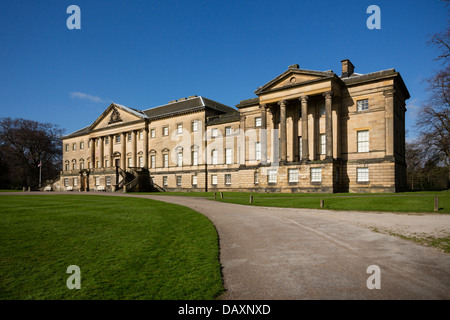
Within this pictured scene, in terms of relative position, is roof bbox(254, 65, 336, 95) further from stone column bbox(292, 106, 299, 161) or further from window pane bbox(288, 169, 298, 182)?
window pane bbox(288, 169, 298, 182)

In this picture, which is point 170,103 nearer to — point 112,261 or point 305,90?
point 305,90

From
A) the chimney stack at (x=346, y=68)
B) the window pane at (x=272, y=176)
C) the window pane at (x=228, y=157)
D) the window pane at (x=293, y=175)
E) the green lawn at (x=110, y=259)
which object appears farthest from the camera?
the window pane at (x=228, y=157)

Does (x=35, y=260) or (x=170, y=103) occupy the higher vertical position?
(x=170, y=103)

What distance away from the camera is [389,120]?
32.6m

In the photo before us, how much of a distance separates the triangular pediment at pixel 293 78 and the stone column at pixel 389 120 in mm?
6758

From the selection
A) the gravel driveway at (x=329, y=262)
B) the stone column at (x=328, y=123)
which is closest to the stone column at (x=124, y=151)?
the stone column at (x=328, y=123)

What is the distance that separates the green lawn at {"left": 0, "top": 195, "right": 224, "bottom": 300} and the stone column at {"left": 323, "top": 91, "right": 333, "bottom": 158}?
1008 inches

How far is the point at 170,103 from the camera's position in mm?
59969

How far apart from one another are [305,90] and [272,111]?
5769 millimetres

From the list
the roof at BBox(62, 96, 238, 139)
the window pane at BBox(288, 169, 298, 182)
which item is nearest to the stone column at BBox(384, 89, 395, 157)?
the window pane at BBox(288, 169, 298, 182)

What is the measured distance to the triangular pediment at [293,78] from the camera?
34.6 m

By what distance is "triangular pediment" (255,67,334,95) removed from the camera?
34.6 meters

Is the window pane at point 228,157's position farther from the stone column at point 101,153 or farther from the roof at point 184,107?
the stone column at point 101,153

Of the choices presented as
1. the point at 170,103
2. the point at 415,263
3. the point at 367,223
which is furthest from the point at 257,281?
the point at 170,103
